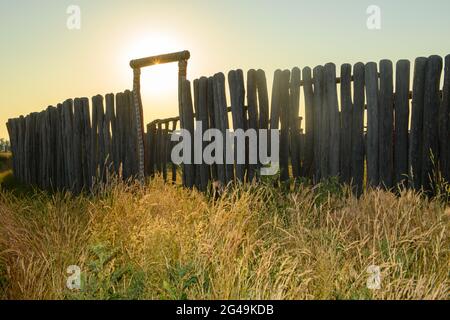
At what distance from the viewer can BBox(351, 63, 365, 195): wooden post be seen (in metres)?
6.64

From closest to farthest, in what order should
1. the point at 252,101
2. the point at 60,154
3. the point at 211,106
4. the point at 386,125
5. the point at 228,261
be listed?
the point at 228,261 → the point at 386,125 → the point at 252,101 → the point at 211,106 → the point at 60,154

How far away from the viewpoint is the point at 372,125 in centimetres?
658

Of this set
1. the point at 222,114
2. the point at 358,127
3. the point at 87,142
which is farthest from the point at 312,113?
the point at 87,142

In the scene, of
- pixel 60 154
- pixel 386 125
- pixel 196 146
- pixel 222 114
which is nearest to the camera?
pixel 386 125

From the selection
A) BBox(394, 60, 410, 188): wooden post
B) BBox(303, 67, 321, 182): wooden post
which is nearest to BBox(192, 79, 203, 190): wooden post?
BBox(303, 67, 321, 182): wooden post

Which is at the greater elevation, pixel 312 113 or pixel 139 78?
pixel 139 78

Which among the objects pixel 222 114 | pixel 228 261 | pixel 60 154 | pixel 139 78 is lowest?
pixel 228 261

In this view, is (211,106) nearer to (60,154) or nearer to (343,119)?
(343,119)

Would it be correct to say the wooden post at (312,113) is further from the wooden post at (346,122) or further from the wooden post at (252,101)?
the wooden post at (252,101)

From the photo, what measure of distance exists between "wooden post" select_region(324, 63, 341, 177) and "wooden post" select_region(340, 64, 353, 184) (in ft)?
0.20

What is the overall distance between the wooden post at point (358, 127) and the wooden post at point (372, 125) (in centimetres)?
8

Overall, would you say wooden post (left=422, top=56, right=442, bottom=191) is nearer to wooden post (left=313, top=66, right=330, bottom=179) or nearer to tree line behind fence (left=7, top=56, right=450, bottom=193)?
tree line behind fence (left=7, top=56, right=450, bottom=193)

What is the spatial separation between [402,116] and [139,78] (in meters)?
4.02

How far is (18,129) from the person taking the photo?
15336 millimetres
